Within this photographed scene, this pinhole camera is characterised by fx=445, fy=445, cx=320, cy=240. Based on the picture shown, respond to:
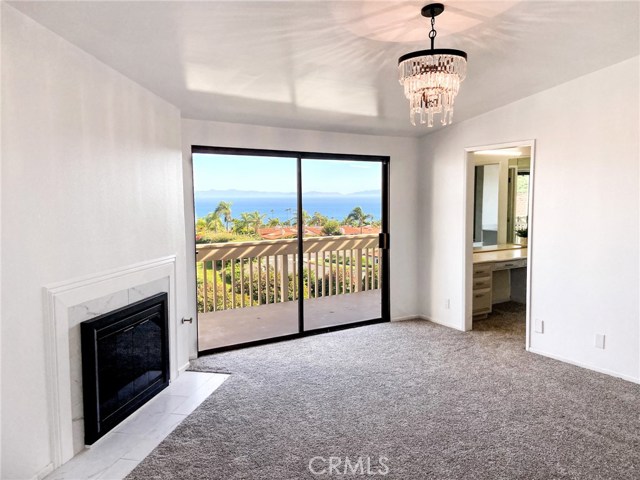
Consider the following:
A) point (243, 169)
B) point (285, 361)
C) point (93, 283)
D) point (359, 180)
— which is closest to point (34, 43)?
point (93, 283)

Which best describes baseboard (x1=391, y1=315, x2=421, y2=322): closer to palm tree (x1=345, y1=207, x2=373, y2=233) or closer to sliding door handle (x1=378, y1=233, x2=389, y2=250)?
sliding door handle (x1=378, y1=233, x2=389, y2=250)

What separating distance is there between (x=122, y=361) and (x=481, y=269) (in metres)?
4.10

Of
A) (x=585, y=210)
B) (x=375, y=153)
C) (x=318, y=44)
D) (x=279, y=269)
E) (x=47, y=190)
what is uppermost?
(x=318, y=44)

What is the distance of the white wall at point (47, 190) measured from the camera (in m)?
2.04

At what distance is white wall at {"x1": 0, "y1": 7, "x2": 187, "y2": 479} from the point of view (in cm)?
204

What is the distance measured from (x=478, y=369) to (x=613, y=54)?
2673 millimetres

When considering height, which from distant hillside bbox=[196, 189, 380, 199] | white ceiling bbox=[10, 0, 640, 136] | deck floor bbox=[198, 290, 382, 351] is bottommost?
deck floor bbox=[198, 290, 382, 351]

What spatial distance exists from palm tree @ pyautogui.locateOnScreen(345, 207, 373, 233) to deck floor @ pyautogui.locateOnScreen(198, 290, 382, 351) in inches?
45.0

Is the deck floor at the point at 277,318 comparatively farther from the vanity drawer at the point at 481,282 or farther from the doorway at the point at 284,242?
the vanity drawer at the point at 481,282

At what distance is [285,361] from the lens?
13.4 ft

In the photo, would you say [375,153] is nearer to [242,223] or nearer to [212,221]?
[242,223]

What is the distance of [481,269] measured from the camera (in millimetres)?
5387

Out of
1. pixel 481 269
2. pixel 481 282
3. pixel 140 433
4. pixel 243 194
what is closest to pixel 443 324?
pixel 481 282

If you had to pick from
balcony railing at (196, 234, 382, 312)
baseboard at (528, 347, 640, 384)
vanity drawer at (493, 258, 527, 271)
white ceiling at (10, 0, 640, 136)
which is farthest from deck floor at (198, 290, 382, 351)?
white ceiling at (10, 0, 640, 136)
